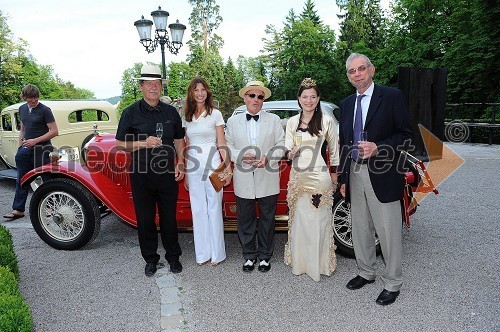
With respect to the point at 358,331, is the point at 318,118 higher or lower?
higher

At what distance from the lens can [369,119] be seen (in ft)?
10.5

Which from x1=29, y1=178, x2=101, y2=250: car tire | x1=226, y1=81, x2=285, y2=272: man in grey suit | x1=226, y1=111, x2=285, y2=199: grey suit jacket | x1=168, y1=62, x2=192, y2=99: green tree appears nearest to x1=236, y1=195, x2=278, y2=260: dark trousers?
x1=226, y1=81, x2=285, y2=272: man in grey suit

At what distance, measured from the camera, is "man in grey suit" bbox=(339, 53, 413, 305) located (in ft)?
10.3

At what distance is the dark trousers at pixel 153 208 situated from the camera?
383 cm

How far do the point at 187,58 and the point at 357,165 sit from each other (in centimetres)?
4456

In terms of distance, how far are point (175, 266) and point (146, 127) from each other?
1467 mm

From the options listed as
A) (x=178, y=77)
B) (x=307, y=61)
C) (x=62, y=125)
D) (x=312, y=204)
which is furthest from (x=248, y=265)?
(x=178, y=77)

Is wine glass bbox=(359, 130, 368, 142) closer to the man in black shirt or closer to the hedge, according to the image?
the hedge

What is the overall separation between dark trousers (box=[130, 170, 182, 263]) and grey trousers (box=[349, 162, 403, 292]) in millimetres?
1762

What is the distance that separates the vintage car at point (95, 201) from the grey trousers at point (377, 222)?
2.32 feet

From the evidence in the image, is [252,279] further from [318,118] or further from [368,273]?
[318,118]

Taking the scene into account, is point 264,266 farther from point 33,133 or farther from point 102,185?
point 33,133

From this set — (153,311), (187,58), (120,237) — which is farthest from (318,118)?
(187,58)

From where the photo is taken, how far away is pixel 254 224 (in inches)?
161
